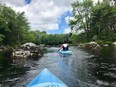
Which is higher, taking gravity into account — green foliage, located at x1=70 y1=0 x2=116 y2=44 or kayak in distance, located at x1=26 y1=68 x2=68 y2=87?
green foliage, located at x1=70 y1=0 x2=116 y2=44

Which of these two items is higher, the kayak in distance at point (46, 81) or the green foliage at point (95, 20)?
the green foliage at point (95, 20)

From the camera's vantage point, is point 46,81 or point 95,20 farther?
point 95,20

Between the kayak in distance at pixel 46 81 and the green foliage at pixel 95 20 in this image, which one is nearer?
Answer: the kayak in distance at pixel 46 81

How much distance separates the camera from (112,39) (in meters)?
82.5

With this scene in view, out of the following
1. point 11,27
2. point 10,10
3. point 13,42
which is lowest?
point 13,42

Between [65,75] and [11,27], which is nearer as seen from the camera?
[65,75]

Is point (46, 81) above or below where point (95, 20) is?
below

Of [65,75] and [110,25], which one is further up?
[110,25]

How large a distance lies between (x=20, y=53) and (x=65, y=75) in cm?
1765

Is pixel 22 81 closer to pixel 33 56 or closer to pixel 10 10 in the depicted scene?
pixel 33 56

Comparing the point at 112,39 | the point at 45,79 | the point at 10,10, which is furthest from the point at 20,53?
the point at 112,39

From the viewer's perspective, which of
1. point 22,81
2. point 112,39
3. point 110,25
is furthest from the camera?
point 110,25

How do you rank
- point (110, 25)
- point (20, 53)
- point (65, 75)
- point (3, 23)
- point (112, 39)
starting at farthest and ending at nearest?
1. point (110, 25)
2. point (112, 39)
3. point (3, 23)
4. point (20, 53)
5. point (65, 75)

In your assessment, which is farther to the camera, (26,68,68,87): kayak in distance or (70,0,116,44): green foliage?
(70,0,116,44): green foliage
